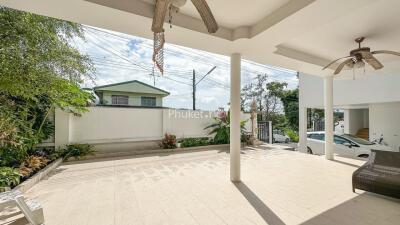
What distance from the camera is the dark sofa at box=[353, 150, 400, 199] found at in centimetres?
312

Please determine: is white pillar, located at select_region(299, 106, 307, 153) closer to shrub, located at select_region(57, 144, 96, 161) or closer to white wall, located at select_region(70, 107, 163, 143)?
white wall, located at select_region(70, 107, 163, 143)

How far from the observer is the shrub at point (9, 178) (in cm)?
322

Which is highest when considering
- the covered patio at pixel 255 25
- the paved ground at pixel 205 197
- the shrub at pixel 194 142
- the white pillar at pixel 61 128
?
the covered patio at pixel 255 25

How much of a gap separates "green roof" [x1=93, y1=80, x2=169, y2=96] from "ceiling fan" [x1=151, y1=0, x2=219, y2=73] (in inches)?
480

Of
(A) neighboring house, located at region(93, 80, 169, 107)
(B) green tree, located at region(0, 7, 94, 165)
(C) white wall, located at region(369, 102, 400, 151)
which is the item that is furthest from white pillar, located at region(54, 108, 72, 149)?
(C) white wall, located at region(369, 102, 400, 151)

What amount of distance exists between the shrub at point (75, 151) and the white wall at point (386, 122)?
12.0 meters

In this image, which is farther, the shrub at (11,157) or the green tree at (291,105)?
the green tree at (291,105)

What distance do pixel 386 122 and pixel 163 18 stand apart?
11.3m

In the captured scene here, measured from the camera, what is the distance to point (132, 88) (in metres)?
14.0

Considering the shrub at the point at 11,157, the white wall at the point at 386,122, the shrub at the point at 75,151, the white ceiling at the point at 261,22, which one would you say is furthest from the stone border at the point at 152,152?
the white wall at the point at 386,122

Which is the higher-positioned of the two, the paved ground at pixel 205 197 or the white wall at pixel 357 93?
the white wall at pixel 357 93

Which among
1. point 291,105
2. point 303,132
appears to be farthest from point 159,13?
point 291,105

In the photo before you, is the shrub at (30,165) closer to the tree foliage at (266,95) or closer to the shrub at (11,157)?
the shrub at (11,157)

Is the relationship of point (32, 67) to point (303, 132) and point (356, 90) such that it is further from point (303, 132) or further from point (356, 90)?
point (356, 90)
